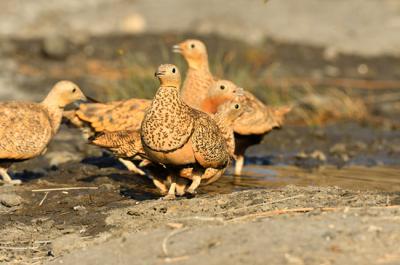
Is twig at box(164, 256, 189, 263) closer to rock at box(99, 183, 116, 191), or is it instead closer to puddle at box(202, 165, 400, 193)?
rock at box(99, 183, 116, 191)

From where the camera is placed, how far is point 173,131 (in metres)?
6.54

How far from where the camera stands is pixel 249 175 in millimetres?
9422

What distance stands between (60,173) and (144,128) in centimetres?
258

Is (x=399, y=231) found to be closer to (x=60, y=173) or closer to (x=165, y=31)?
(x=60, y=173)

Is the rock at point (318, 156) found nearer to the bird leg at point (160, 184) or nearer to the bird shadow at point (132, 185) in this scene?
the bird shadow at point (132, 185)

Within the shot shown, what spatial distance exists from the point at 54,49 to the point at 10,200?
9980mm

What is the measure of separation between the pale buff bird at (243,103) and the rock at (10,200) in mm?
2421

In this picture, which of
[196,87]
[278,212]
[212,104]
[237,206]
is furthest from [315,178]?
[278,212]

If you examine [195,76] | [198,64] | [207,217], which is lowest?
[207,217]

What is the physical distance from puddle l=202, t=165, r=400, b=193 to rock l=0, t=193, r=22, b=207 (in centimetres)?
174

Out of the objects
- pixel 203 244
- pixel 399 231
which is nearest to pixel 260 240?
pixel 203 244

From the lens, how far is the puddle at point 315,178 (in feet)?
28.3

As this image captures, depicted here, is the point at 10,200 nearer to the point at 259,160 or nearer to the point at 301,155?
the point at 259,160

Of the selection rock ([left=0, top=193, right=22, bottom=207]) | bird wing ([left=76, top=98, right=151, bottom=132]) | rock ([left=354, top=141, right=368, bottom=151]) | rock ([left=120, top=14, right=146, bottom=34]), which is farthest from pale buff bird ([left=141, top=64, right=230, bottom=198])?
rock ([left=120, top=14, right=146, bottom=34])
